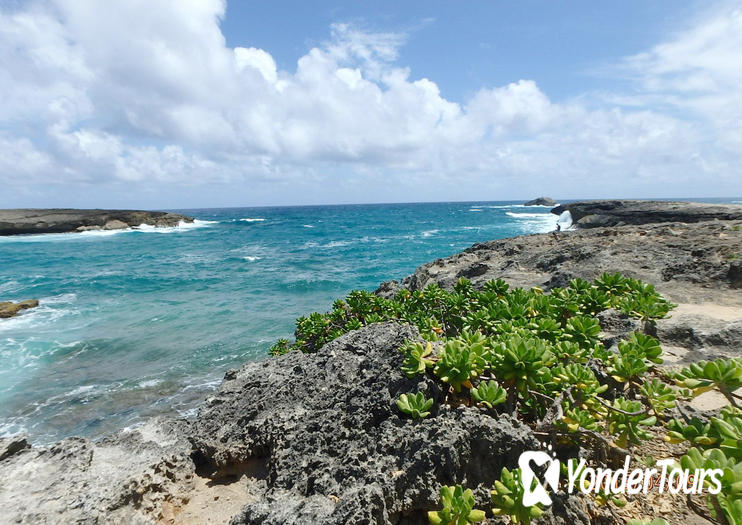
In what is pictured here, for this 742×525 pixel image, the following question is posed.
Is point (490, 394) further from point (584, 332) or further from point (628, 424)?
point (584, 332)

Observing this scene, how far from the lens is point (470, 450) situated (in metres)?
2.72

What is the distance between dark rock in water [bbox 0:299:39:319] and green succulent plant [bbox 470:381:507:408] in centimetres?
1917

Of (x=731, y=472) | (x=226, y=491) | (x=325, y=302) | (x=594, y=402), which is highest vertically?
(x=731, y=472)

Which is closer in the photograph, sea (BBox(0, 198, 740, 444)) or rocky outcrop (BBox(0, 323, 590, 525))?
rocky outcrop (BBox(0, 323, 590, 525))

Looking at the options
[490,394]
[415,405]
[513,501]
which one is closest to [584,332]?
[490,394]

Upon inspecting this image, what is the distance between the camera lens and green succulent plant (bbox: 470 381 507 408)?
2.82 m

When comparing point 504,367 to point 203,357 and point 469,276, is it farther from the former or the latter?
point 203,357

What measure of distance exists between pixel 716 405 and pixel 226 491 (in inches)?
190

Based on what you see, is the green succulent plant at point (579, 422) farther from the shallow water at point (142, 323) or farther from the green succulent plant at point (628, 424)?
the shallow water at point (142, 323)

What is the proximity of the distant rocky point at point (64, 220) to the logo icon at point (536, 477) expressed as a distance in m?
70.5

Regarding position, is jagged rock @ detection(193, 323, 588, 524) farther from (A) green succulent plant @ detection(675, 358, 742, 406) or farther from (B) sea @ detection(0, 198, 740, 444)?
(B) sea @ detection(0, 198, 740, 444)

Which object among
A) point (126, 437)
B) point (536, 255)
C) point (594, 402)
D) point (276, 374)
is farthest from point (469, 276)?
point (126, 437)

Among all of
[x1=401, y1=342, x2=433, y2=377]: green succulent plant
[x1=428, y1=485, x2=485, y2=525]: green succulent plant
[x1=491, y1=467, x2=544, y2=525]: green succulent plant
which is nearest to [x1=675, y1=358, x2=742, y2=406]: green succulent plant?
[x1=491, y1=467, x2=544, y2=525]: green succulent plant

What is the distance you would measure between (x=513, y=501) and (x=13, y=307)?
804 inches
